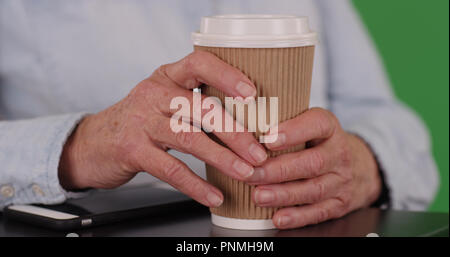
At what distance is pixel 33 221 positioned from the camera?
0.75 metres

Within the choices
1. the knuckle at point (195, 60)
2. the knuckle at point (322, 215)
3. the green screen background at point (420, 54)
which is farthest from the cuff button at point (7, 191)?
the green screen background at point (420, 54)

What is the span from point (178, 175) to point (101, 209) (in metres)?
0.12

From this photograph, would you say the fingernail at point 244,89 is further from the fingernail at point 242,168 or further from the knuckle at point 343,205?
the knuckle at point 343,205

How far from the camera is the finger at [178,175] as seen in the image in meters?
0.73

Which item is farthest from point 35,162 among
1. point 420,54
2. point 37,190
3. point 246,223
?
point 420,54

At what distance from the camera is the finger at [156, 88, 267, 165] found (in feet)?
2.29

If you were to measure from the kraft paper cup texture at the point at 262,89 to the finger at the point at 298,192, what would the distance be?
0.02 m

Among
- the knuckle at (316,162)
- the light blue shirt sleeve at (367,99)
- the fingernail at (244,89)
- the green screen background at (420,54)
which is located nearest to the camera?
the fingernail at (244,89)

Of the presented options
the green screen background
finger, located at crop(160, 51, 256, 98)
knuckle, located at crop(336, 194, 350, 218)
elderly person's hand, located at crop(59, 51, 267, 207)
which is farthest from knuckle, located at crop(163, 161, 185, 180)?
the green screen background

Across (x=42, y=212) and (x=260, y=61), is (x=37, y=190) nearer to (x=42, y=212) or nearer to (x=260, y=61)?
(x=42, y=212)

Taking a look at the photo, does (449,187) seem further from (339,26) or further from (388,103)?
(339,26)

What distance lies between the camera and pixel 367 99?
1.48 metres

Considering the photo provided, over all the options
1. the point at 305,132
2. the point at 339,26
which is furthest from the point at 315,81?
the point at 305,132

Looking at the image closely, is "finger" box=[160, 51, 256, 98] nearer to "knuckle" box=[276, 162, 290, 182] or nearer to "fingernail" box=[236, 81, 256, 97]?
"fingernail" box=[236, 81, 256, 97]
